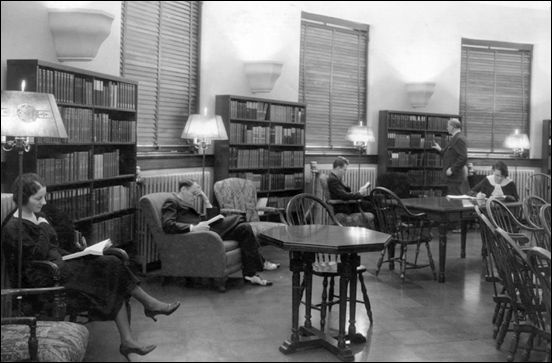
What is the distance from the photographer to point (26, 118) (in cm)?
324

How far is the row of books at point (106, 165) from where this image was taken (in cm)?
476

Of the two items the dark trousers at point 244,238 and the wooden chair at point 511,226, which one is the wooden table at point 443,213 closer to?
the wooden chair at point 511,226

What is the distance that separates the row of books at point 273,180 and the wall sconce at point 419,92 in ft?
7.89

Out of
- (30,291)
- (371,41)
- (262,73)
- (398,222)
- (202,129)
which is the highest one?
(371,41)

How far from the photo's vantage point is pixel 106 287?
3373mm

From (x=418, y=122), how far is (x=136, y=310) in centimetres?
567

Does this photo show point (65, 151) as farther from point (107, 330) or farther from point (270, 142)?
point (270, 142)

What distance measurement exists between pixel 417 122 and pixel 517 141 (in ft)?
5.69

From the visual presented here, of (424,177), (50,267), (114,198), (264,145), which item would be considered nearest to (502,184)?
(424,177)

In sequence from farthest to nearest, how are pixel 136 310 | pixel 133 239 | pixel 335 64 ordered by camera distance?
pixel 335 64 < pixel 133 239 < pixel 136 310

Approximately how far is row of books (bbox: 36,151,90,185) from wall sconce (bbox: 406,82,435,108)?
213 inches

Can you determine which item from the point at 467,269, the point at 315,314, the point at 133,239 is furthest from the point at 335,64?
the point at 315,314

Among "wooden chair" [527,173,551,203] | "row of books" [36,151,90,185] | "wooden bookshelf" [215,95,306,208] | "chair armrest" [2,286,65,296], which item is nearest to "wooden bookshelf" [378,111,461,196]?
"wooden chair" [527,173,551,203]

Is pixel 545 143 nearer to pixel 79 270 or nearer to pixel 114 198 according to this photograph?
pixel 114 198
